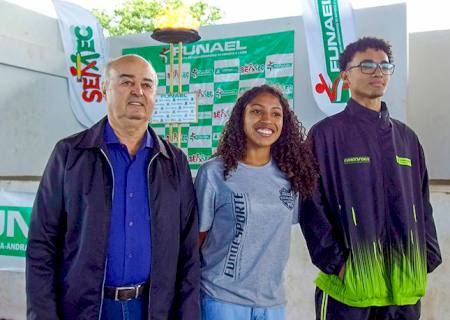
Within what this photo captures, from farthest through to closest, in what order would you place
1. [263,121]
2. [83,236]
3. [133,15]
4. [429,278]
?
[133,15], [429,278], [263,121], [83,236]

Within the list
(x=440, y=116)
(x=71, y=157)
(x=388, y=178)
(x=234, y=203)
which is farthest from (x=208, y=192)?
(x=440, y=116)

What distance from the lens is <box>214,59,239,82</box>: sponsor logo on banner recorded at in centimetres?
661

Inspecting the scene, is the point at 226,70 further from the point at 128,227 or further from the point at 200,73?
the point at 128,227

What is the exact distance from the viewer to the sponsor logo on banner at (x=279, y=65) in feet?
20.6

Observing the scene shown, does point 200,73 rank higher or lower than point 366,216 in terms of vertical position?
higher

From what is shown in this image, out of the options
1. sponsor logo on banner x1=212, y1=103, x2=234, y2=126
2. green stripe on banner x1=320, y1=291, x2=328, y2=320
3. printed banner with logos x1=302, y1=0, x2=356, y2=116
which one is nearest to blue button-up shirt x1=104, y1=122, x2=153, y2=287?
green stripe on banner x1=320, y1=291, x2=328, y2=320

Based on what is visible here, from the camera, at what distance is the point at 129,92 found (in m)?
1.95

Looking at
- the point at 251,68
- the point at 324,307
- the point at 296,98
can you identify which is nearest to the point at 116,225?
the point at 324,307

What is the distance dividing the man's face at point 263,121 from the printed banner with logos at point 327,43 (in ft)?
11.8

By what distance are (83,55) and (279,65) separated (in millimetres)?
2965

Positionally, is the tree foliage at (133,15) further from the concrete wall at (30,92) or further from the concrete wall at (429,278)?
the concrete wall at (429,278)

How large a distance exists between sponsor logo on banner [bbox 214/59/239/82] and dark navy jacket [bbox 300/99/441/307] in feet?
14.3

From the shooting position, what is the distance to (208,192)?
6.86 feet

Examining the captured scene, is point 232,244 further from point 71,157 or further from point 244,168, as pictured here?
point 71,157
